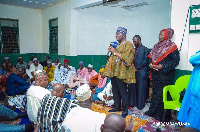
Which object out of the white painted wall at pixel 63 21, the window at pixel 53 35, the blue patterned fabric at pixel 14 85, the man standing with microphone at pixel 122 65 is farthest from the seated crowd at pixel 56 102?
the window at pixel 53 35

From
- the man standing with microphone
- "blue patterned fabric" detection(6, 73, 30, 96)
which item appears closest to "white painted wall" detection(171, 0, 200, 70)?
the man standing with microphone

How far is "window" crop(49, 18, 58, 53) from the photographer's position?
838 cm

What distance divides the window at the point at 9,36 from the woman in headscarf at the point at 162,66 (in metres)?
7.41

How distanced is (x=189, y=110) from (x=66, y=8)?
6.46 m

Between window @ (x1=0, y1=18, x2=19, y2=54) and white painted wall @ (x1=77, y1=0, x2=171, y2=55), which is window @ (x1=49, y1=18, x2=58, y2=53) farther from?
window @ (x1=0, y1=18, x2=19, y2=54)

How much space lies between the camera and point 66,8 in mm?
7355

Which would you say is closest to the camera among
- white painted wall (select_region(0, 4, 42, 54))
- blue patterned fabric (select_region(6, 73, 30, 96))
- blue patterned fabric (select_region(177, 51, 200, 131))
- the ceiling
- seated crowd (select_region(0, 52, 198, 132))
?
seated crowd (select_region(0, 52, 198, 132))

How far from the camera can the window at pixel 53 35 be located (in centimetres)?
838

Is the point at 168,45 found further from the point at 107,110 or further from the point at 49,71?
the point at 49,71

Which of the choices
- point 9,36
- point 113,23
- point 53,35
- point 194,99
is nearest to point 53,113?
point 194,99

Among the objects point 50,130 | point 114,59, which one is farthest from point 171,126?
point 50,130

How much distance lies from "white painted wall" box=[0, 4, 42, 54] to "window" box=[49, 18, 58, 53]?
3.16 feet

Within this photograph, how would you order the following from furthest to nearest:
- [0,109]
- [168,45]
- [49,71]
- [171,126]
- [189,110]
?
1. [49,71]
2. [168,45]
3. [171,126]
4. [0,109]
5. [189,110]

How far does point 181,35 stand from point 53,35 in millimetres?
6514
